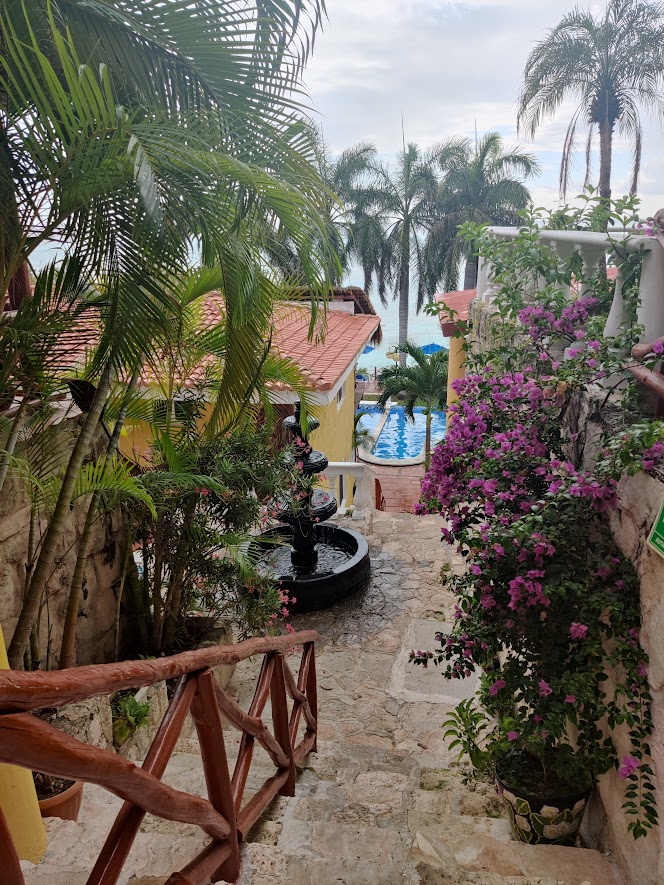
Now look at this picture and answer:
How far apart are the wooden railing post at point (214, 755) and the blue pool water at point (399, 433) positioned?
21548mm

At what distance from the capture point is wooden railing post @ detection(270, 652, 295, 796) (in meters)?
2.66

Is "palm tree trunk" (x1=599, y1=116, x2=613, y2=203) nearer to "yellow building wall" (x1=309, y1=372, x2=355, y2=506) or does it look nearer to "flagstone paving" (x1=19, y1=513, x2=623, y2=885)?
"yellow building wall" (x1=309, y1=372, x2=355, y2=506)

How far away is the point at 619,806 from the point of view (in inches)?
99.7

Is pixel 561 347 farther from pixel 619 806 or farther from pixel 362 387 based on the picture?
pixel 362 387

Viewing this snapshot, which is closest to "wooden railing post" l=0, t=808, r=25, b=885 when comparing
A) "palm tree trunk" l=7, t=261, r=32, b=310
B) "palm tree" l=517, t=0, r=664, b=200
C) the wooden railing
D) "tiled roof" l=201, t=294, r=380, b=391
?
the wooden railing

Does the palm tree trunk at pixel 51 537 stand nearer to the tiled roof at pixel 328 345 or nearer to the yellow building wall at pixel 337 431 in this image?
the tiled roof at pixel 328 345

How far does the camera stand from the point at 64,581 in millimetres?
3676

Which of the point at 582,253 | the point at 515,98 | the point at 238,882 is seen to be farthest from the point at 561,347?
the point at 515,98

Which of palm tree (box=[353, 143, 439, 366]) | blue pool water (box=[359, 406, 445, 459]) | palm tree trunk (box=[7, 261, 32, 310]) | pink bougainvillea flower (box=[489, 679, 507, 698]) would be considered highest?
palm tree (box=[353, 143, 439, 366])

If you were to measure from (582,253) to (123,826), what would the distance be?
10.4 feet

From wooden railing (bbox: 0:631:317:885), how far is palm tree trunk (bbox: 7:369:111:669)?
3.28 feet

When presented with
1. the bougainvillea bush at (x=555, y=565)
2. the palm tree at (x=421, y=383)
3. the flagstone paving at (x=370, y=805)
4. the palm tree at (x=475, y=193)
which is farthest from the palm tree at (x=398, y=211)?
the bougainvillea bush at (x=555, y=565)

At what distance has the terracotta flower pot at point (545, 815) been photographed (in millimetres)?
2727

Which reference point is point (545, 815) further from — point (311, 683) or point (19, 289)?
point (19, 289)
